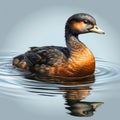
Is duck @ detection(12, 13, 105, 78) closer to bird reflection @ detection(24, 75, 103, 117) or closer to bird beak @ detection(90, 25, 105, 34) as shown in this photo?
bird beak @ detection(90, 25, 105, 34)

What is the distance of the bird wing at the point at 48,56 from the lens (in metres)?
19.8

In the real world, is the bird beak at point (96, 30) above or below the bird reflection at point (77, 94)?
above

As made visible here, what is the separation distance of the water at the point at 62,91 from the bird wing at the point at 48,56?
0.47m

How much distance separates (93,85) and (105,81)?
1.63 ft

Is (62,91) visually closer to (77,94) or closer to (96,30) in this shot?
(77,94)

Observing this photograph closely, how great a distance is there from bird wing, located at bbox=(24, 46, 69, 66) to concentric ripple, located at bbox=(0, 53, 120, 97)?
461mm

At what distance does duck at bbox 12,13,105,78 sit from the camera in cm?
1955

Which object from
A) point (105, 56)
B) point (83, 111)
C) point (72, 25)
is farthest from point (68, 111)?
point (105, 56)

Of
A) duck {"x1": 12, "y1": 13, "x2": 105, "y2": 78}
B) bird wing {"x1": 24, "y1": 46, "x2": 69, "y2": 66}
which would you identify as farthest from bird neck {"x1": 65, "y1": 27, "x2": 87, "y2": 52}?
bird wing {"x1": 24, "y1": 46, "x2": 69, "y2": 66}

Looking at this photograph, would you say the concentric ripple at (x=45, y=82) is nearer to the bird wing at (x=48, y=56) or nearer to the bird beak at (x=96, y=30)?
the bird wing at (x=48, y=56)

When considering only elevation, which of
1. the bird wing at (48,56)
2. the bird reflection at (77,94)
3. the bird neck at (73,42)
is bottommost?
the bird reflection at (77,94)

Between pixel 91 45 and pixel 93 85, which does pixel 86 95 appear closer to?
pixel 93 85

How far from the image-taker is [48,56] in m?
20.1

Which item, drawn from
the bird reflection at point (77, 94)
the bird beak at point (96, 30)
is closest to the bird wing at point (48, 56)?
the bird reflection at point (77, 94)
